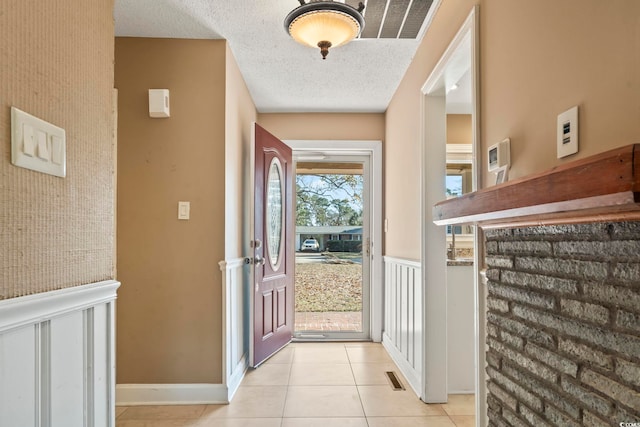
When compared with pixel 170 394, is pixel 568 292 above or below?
above

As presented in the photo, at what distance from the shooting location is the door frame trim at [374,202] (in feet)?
13.4

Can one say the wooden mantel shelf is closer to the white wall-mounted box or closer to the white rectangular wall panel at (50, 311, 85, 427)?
the white rectangular wall panel at (50, 311, 85, 427)

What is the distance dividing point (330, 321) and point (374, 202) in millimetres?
1452

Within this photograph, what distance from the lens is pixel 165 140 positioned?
263cm

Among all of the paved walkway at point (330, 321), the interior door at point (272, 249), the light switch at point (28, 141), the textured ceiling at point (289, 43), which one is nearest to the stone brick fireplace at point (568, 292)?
the light switch at point (28, 141)

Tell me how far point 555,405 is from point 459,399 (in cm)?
191

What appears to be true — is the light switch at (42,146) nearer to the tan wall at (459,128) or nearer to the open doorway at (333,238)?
the open doorway at (333,238)

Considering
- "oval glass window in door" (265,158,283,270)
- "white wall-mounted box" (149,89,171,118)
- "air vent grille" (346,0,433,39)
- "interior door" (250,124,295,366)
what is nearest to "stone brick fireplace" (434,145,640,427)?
"air vent grille" (346,0,433,39)

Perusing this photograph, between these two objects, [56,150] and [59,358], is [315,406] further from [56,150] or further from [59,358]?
[56,150]

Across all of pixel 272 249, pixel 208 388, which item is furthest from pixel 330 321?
pixel 208 388

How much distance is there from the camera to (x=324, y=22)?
2.02 metres

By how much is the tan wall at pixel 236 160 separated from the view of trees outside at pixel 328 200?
3.20ft

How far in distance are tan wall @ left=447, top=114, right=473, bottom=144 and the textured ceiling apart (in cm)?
78

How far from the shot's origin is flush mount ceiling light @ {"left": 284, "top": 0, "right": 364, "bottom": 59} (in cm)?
197
